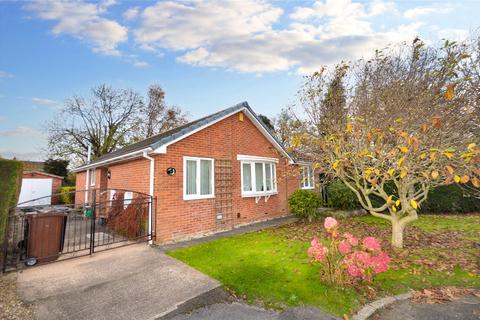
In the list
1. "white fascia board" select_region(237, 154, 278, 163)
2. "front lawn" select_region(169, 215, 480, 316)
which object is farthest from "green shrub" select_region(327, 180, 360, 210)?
"front lawn" select_region(169, 215, 480, 316)

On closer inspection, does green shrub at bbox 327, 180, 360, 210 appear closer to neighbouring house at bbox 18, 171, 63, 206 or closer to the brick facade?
the brick facade

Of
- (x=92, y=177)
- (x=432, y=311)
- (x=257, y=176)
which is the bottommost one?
(x=432, y=311)

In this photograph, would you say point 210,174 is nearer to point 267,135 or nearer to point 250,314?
point 267,135

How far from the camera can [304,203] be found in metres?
11.5

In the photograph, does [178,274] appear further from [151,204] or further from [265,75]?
[265,75]

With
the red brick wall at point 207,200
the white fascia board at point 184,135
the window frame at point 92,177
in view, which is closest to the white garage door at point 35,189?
the window frame at point 92,177

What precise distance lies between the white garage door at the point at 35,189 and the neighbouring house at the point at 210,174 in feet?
48.6

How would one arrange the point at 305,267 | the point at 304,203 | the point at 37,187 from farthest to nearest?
the point at 37,187 → the point at 304,203 → the point at 305,267

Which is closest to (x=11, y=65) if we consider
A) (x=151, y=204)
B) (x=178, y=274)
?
(x=151, y=204)

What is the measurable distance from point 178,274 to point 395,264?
5.51m

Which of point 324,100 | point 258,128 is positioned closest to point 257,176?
point 258,128

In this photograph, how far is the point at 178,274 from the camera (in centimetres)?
545

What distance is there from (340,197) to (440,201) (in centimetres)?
678

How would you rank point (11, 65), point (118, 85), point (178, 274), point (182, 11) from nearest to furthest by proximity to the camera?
point (178, 274), point (182, 11), point (11, 65), point (118, 85)
